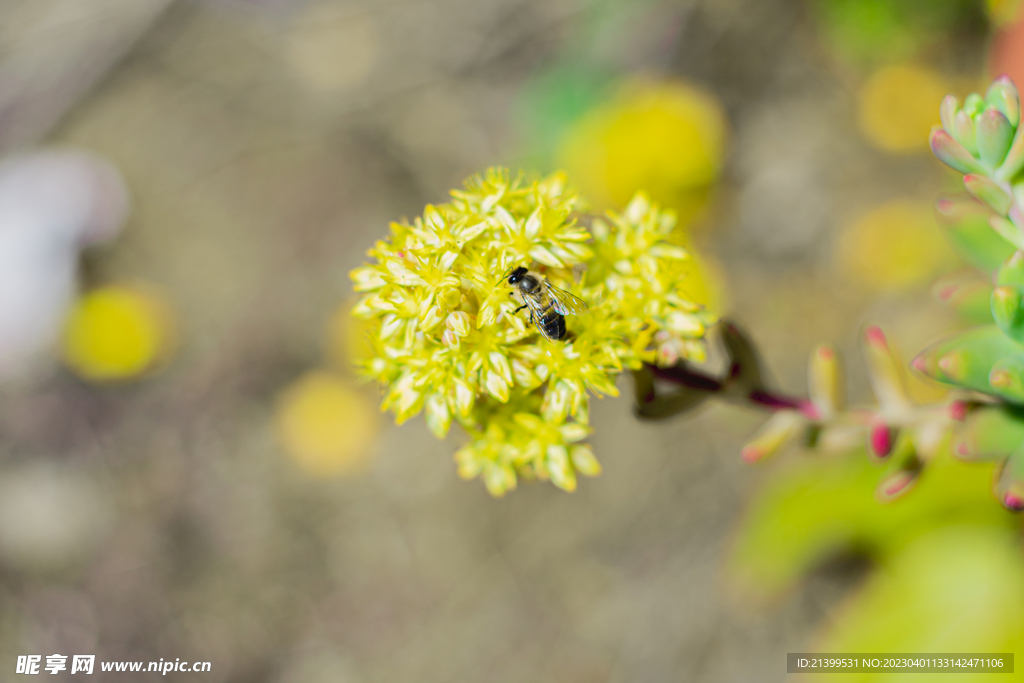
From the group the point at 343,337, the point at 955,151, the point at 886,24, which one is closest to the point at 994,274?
the point at 955,151

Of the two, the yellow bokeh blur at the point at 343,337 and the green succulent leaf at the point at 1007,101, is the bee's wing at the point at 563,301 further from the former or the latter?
the yellow bokeh blur at the point at 343,337

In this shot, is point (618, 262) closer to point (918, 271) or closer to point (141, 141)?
point (918, 271)

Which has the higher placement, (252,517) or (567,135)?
(567,135)

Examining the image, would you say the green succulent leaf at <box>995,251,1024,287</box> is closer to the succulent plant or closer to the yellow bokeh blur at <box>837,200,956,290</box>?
the succulent plant

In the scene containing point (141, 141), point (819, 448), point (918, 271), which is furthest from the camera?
point (141, 141)

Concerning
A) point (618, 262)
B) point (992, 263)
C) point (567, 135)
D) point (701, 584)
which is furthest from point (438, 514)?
point (992, 263)
